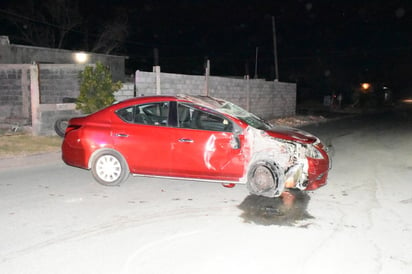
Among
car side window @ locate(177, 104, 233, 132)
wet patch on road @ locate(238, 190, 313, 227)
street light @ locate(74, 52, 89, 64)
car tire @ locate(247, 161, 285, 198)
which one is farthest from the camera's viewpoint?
street light @ locate(74, 52, 89, 64)

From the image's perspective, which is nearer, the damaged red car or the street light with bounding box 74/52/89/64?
the damaged red car

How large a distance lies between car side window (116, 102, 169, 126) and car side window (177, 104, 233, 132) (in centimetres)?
29

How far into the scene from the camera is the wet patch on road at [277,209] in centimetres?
521

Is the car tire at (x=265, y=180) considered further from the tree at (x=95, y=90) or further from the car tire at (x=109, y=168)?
the tree at (x=95, y=90)

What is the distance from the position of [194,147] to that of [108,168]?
62.7 inches

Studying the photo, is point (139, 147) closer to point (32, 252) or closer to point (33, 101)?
point (32, 252)

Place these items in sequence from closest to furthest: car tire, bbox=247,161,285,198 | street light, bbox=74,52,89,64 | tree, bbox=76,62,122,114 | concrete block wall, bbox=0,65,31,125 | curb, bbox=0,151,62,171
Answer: car tire, bbox=247,161,285,198 → curb, bbox=0,151,62,171 → tree, bbox=76,62,122,114 → concrete block wall, bbox=0,65,31,125 → street light, bbox=74,52,89,64

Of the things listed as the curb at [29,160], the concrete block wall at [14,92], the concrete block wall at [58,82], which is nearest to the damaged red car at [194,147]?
the curb at [29,160]

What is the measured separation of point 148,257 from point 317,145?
3530mm

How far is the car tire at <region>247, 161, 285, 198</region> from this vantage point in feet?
19.9

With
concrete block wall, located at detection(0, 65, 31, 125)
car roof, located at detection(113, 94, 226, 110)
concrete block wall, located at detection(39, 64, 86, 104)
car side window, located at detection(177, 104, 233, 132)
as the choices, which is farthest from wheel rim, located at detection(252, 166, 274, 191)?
concrete block wall, located at detection(0, 65, 31, 125)

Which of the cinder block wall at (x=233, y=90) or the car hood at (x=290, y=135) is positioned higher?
the cinder block wall at (x=233, y=90)

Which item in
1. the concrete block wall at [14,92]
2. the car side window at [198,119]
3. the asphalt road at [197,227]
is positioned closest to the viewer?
the asphalt road at [197,227]

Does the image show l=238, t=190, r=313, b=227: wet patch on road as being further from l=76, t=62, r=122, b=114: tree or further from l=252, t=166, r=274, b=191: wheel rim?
l=76, t=62, r=122, b=114: tree
